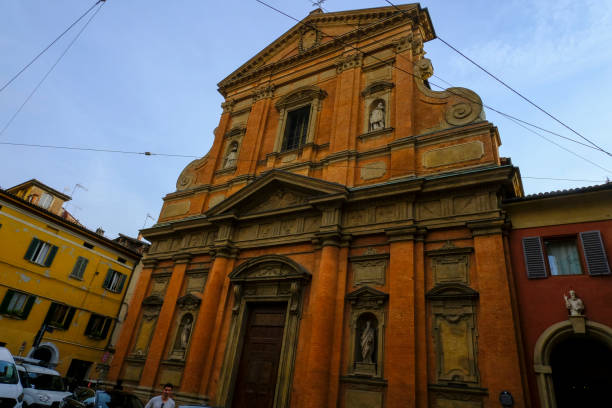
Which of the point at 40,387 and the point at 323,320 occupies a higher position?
the point at 323,320

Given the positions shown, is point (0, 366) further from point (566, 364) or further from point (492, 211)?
point (566, 364)

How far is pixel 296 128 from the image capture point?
15.2m

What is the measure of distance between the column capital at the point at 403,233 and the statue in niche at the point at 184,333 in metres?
7.41

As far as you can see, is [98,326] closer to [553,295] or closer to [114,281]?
[114,281]

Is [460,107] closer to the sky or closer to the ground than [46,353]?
closer to the sky

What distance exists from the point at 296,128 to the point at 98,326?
16.1 metres

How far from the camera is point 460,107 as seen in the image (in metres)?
11.0

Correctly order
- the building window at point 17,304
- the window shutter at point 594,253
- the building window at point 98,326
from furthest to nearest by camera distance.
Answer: the building window at point 98,326 < the building window at point 17,304 < the window shutter at point 594,253

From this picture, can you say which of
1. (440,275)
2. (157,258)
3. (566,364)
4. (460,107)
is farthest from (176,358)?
(460,107)

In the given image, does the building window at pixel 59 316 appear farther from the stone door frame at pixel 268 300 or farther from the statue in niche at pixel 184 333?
the stone door frame at pixel 268 300

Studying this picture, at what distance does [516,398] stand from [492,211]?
3933 mm

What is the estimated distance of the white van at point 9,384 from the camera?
7.79 metres

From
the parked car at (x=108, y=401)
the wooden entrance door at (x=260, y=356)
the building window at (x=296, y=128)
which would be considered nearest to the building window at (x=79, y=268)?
the parked car at (x=108, y=401)

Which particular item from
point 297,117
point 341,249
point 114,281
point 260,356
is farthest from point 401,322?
point 114,281
